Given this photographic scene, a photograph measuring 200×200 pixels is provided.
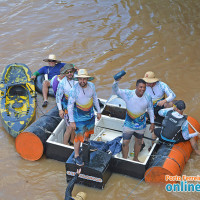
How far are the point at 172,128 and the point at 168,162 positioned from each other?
2.24 ft

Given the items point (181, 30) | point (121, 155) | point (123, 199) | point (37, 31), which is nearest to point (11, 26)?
point (37, 31)

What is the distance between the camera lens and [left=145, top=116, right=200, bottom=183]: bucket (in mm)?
5930

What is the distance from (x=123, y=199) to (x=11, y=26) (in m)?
9.84

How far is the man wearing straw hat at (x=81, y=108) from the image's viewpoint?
5773 millimetres

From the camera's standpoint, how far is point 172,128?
20.7ft

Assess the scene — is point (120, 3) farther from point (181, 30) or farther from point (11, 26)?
point (11, 26)

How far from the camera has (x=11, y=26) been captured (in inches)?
535

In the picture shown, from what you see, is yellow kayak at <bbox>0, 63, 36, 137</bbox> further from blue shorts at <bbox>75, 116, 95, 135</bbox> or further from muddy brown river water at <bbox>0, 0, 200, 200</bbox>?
blue shorts at <bbox>75, 116, 95, 135</bbox>

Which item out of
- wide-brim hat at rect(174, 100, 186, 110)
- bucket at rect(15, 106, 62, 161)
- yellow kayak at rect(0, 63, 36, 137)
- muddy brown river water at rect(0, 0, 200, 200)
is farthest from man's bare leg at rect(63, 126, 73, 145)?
wide-brim hat at rect(174, 100, 186, 110)

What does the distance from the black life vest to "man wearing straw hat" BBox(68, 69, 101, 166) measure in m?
1.44

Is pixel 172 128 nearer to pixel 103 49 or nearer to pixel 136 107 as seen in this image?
pixel 136 107

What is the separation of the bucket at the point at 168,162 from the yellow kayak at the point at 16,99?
3.21m

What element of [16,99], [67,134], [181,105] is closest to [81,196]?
[67,134]

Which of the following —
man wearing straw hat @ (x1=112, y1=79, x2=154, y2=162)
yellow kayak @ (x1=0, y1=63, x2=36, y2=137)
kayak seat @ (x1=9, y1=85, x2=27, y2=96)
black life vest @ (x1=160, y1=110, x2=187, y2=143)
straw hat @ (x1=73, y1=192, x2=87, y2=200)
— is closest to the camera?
straw hat @ (x1=73, y1=192, x2=87, y2=200)
